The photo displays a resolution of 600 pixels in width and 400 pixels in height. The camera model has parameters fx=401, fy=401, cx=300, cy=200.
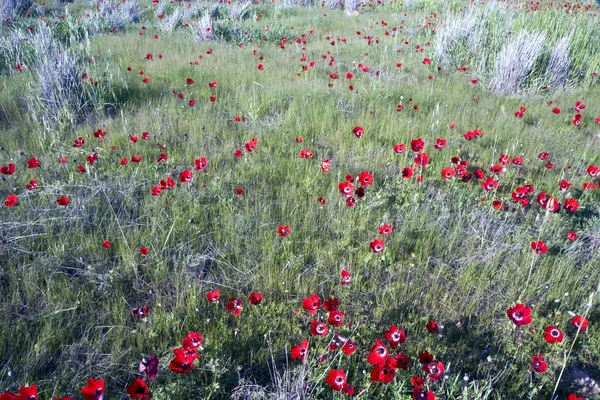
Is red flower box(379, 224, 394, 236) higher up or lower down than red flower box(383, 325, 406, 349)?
higher up

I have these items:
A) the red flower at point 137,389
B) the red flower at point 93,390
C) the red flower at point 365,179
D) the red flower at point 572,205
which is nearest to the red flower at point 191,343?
the red flower at point 137,389

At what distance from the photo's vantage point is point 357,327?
1921 millimetres

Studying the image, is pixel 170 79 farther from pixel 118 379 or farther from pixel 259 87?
pixel 118 379

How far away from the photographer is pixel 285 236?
2445 millimetres

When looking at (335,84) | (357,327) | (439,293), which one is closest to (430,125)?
(335,84)

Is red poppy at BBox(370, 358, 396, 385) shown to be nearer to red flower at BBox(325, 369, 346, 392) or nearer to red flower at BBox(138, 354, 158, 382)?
red flower at BBox(325, 369, 346, 392)

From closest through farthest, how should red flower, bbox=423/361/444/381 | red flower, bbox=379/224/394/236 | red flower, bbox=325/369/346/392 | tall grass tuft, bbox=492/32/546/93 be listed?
red flower, bbox=325/369/346/392 → red flower, bbox=423/361/444/381 → red flower, bbox=379/224/394/236 → tall grass tuft, bbox=492/32/546/93

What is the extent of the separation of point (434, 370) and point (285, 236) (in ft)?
3.77

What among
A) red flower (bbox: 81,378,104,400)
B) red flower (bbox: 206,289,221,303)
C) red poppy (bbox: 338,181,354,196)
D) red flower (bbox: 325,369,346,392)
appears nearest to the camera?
red flower (bbox: 81,378,104,400)

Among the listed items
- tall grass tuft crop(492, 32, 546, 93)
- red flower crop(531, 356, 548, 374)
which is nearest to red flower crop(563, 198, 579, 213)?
red flower crop(531, 356, 548, 374)

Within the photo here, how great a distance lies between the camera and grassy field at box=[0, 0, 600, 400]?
177 centimetres

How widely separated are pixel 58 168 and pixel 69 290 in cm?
140

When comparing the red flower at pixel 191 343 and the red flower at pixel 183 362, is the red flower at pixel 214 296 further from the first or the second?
the red flower at pixel 183 362

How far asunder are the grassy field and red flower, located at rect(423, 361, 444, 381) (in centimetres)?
2
